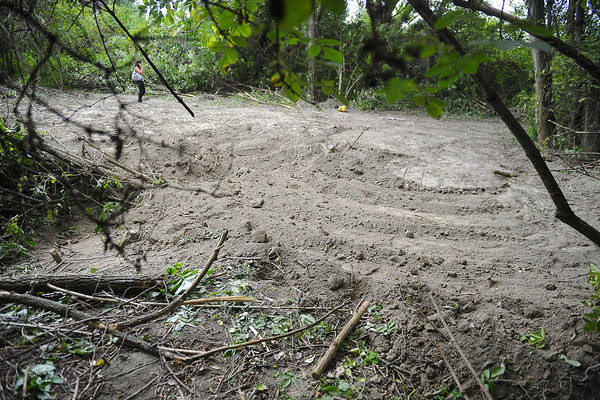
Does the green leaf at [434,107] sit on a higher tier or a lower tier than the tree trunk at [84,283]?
higher

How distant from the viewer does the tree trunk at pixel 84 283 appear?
2459 mm

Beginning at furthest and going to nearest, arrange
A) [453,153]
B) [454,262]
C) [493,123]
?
[493,123], [453,153], [454,262]

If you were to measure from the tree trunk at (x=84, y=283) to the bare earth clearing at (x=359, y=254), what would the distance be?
21cm

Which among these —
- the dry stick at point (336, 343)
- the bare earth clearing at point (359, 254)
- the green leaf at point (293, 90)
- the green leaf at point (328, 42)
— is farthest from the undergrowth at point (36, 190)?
the green leaf at point (328, 42)

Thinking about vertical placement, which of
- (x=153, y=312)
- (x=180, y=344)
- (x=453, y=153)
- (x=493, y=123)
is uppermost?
(x=493, y=123)

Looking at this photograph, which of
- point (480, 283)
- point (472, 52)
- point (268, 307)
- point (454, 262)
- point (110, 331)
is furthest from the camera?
point (454, 262)

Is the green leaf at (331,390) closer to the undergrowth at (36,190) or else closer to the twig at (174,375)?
the twig at (174,375)

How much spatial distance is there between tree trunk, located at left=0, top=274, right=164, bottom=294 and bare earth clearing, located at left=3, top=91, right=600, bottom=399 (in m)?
0.21

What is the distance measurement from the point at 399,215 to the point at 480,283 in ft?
4.76

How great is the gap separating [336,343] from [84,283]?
1774 millimetres

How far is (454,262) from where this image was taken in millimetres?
3266

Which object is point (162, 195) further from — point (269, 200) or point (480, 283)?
point (480, 283)

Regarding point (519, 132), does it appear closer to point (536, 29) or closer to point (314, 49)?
point (536, 29)

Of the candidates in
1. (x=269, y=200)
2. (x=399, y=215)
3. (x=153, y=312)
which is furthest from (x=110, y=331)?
(x=399, y=215)
